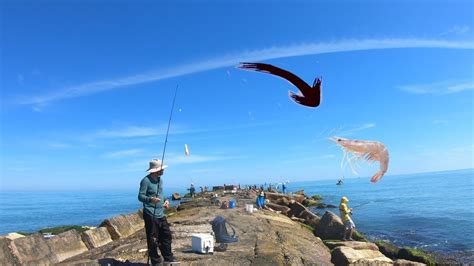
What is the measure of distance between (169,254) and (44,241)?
2.98 m

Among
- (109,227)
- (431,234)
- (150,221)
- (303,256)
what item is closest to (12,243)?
(150,221)

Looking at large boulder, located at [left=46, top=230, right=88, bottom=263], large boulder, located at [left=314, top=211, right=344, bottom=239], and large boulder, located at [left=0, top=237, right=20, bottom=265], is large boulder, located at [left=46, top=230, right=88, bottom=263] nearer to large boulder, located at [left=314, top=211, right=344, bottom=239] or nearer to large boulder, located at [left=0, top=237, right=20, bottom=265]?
large boulder, located at [left=0, top=237, right=20, bottom=265]

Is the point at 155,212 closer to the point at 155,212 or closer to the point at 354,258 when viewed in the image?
the point at 155,212

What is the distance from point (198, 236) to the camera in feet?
27.0

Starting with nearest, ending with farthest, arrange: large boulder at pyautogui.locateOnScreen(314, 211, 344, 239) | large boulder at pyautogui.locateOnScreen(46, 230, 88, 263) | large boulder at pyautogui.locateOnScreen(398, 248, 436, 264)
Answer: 1. large boulder at pyautogui.locateOnScreen(46, 230, 88, 263)
2. large boulder at pyautogui.locateOnScreen(398, 248, 436, 264)
3. large boulder at pyautogui.locateOnScreen(314, 211, 344, 239)

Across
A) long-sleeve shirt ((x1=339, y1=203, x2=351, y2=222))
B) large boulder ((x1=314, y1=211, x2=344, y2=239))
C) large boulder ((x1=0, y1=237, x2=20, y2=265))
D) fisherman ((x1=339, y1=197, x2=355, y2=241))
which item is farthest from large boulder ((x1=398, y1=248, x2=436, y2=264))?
large boulder ((x1=0, y1=237, x2=20, y2=265))

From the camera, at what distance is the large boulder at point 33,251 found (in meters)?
7.21

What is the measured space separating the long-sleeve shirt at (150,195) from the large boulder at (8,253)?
7.94 ft

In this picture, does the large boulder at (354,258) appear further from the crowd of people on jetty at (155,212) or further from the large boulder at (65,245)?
the large boulder at (65,245)

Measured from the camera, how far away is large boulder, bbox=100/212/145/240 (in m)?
12.5

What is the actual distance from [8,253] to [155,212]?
2623 millimetres

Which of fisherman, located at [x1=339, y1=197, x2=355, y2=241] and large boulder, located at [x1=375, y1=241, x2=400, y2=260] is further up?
fisherman, located at [x1=339, y1=197, x2=355, y2=241]

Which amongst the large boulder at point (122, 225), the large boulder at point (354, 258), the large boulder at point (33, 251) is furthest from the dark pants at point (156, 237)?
the large boulder at point (122, 225)

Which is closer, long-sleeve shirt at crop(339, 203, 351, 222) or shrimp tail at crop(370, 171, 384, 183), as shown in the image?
shrimp tail at crop(370, 171, 384, 183)
